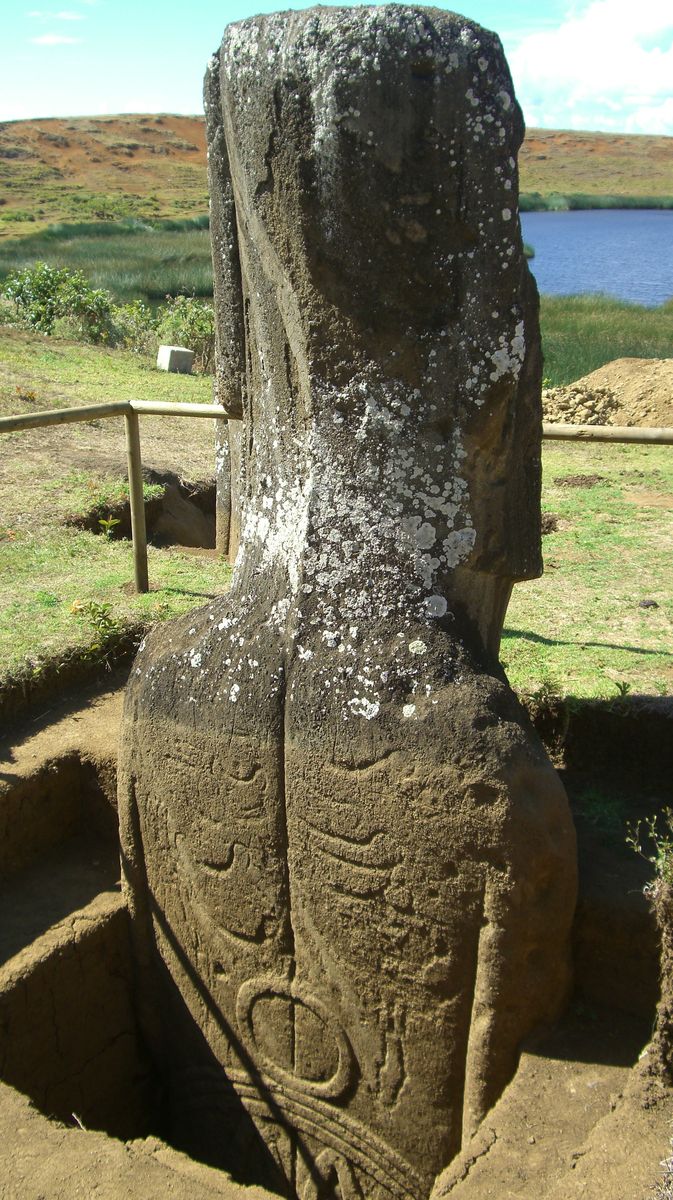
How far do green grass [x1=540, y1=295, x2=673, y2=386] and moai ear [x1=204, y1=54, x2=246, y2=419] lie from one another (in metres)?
8.12

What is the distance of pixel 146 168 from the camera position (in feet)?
192

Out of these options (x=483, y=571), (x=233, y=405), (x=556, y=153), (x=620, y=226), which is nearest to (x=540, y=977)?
(x=483, y=571)

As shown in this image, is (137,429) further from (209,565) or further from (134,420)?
(209,565)

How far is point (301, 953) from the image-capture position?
8.29 ft

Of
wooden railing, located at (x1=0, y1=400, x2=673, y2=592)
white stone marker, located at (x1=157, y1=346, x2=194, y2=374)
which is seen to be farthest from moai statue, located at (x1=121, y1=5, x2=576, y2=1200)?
white stone marker, located at (x1=157, y1=346, x2=194, y2=374)

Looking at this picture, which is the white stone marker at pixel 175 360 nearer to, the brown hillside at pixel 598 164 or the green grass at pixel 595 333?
the green grass at pixel 595 333

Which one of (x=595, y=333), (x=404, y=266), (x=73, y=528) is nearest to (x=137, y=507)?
(x=73, y=528)

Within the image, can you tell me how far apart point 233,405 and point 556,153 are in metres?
78.0

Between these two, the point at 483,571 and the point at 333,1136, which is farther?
the point at 333,1136

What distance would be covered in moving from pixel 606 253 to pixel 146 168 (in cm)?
2696

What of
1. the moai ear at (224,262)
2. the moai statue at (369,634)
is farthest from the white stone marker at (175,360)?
the moai statue at (369,634)

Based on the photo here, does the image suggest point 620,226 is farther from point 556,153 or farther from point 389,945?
point 389,945

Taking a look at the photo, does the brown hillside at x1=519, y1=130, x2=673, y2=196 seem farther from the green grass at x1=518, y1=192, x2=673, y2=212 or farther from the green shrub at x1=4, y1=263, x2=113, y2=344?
the green shrub at x1=4, y1=263, x2=113, y2=344

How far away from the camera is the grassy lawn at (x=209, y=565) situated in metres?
3.70
